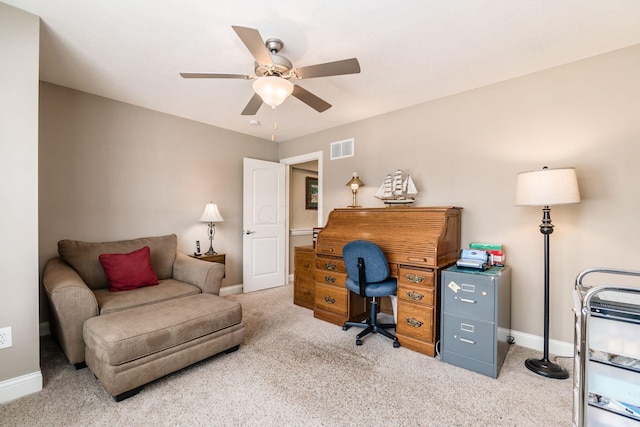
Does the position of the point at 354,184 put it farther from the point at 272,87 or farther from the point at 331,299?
the point at 272,87

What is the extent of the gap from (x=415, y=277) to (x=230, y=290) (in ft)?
9.14

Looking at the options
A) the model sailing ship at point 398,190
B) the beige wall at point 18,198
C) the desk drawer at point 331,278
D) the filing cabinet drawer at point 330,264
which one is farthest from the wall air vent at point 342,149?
the beige wall at point 18,198

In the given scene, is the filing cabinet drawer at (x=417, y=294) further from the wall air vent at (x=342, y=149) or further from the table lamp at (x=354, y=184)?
the wall air vent at (x=342, y=149)

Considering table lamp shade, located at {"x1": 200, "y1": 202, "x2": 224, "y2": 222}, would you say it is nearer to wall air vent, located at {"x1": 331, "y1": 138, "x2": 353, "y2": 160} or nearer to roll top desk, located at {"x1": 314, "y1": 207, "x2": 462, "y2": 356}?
roll top desk, located at {"x1": 314, "y1": 207, "x2": 462, "y2": 356}

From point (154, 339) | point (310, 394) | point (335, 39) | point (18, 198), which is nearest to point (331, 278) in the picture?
point (310, 394)

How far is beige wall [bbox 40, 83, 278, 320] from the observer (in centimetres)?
283

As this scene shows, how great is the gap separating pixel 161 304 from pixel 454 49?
10.0ft

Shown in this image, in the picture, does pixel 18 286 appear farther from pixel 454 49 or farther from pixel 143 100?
pixel 454 49

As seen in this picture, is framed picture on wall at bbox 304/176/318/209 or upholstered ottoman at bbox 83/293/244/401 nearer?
upholstered ottoman at bbox 83/293/244/401

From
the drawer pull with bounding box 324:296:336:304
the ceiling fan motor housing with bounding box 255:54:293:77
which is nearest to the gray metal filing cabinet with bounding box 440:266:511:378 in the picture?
the drawer pull with bounding box 324:296:336:304

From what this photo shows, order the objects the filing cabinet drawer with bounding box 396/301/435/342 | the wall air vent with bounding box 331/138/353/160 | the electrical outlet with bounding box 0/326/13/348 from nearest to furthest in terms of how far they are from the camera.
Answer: the electrical outlet with bounding box 0/326/13/348
the filing cabinet drawer with bounding box 396/301/435/342
the wall air vent with bounding box 331/138/353/160

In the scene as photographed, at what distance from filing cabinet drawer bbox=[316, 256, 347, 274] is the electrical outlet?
241 centimetres

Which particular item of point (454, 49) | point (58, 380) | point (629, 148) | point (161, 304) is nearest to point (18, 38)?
point (161, 304)

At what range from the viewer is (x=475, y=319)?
215 centimetres
